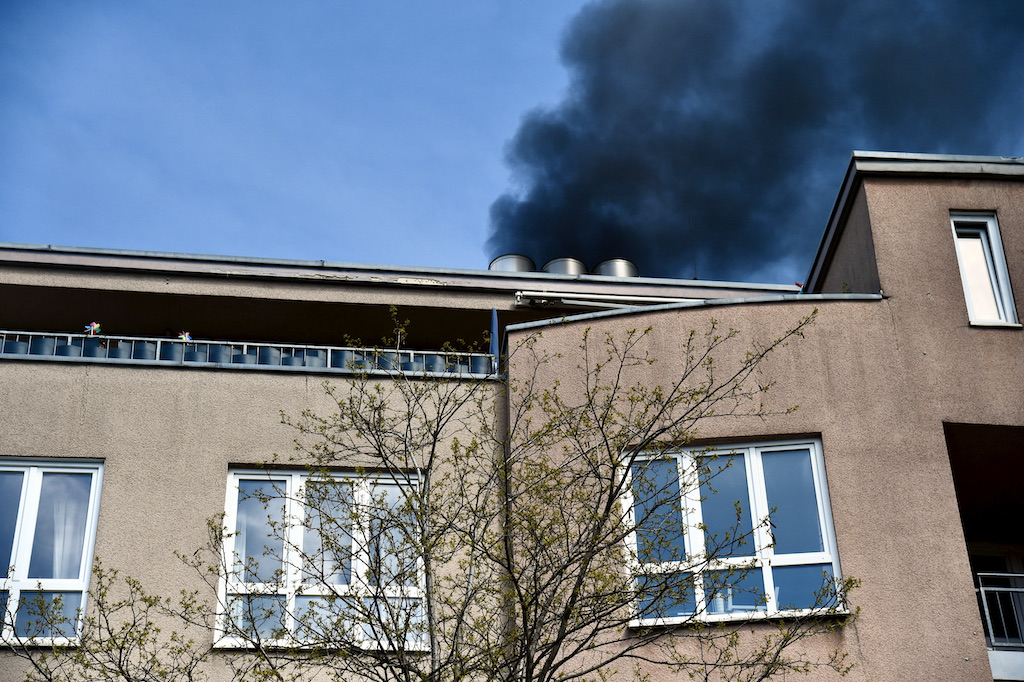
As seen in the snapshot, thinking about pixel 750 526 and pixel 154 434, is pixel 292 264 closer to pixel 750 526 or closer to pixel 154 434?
pixel 154 434

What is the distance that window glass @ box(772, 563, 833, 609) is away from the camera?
11586mm

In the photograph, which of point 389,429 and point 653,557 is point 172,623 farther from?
point 653,557

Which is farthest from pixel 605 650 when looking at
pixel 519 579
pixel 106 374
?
pixel 106 374

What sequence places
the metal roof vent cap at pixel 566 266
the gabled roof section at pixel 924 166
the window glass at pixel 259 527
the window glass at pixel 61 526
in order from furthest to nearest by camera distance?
the metal roof vent cap at pixel 566 266
the gabled roof section at pixel 924 166
the window glass at pixel 259 527
the window glass at pixel 61 526

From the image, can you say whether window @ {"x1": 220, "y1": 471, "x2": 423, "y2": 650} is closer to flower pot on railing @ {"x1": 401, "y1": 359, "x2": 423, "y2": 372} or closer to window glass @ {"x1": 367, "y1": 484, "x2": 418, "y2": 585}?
window glass @ {"x1": 367, "y1": 484, "x2": 418, "y2": 585}

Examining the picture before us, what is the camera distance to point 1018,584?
14.9 m

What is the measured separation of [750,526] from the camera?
1198 centimetres

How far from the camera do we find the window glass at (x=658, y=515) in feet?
34.1

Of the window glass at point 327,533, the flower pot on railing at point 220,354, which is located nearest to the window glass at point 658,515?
the window glass at point 327,533

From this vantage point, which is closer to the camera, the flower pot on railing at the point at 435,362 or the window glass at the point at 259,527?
the window glass at the point at 259,527

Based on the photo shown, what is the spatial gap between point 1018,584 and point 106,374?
11261 millimetres

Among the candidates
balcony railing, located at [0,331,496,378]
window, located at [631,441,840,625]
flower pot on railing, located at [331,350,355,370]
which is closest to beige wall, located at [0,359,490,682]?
balcony railing, located at [0,331,496,378]

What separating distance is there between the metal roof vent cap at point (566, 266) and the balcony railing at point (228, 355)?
6982 millimetres

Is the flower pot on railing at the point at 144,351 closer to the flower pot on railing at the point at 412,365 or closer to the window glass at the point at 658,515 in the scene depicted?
the flower pot on railing at the point at 412,365
